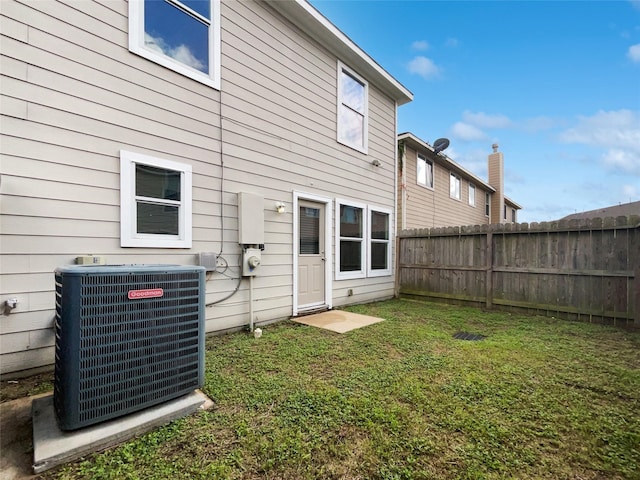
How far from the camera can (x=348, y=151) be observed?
19.7 feet

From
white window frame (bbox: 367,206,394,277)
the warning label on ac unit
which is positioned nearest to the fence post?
white window frame (bbox: 367,206,394,277)

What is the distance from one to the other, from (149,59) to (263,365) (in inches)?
142

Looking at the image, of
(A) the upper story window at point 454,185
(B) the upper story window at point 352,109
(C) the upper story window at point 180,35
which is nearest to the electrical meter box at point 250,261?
(C) the upper story window at point 180,35

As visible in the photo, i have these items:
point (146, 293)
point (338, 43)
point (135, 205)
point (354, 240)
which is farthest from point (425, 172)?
point (146, 293)

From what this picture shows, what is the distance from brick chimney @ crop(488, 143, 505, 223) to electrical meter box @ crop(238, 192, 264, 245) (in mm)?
15017

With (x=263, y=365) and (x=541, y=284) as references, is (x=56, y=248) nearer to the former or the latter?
(x=263, y=365)

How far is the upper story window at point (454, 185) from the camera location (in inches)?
480

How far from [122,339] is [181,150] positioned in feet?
8.24

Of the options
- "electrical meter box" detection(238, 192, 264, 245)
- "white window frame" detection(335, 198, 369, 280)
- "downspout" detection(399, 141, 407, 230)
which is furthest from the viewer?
"downspout" detection(399, 141, 407, 230)

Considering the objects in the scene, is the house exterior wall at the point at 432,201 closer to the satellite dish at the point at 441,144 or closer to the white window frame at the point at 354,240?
the satellite dish at the point at 441,144

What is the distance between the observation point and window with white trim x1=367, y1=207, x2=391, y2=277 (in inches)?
261

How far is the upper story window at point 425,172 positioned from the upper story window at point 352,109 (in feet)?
14.9

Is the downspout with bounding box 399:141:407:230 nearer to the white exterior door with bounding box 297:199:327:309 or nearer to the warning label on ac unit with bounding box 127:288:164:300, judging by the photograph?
the white exterior door with bounding box 297:199:327:309

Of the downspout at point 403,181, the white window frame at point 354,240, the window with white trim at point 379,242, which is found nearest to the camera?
the white window frame at point 354,240
